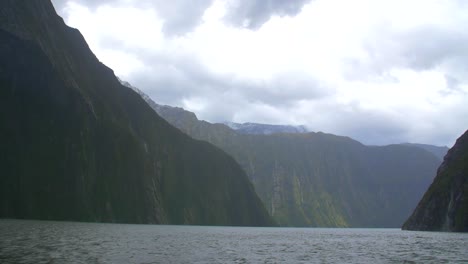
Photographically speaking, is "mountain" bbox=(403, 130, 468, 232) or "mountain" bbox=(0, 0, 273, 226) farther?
"mountain" bbox=(403, 130, 468, 232)

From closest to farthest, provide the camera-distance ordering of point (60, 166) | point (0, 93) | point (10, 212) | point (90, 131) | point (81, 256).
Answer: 1. point (81, 256)
2. point (10, 212)
3. point (0, 93)
4. point (60, 166)
5. point (90, 131)

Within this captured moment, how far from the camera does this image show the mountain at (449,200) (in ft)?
431

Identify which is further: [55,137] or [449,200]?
[449,200]

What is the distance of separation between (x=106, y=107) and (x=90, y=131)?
71.6ft

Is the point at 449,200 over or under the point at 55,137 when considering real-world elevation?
under

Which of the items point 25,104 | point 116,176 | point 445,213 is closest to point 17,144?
point 25,104

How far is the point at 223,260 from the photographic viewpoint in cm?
4194

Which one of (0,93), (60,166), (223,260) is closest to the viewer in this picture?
(223,260)

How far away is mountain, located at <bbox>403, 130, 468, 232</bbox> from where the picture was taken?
132 meters

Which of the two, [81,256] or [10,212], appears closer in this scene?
[81,256]

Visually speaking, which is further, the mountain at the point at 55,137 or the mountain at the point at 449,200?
the mountain at the point at 449,200

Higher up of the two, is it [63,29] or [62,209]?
[63,29]

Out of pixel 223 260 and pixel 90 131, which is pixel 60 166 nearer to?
pixel 90 131

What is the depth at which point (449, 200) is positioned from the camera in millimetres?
141500
